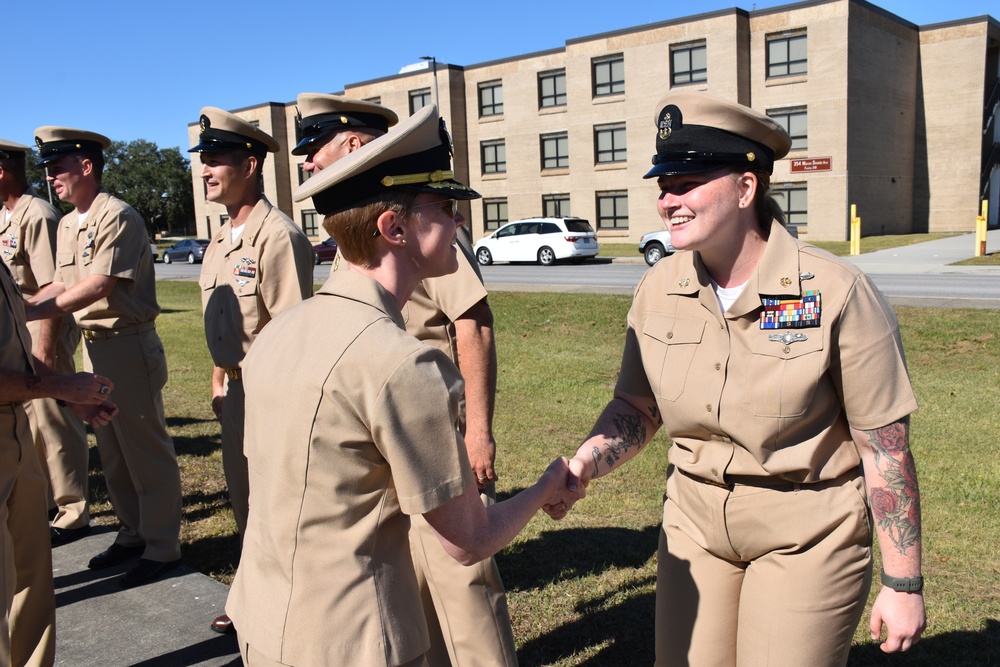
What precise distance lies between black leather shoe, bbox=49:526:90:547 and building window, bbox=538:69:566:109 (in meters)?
40.2

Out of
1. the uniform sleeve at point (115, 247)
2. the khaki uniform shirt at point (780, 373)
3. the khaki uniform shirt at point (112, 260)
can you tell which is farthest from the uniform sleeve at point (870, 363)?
the uniform sleeve at point (115, 247)

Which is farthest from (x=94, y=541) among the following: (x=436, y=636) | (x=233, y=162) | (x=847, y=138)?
(x=847, y=138)

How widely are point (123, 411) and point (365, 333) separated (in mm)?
3868

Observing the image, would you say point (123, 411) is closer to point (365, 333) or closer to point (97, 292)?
point (97, 292)

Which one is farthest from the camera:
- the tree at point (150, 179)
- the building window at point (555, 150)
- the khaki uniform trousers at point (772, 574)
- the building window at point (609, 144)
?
the tree at point (150, 179)

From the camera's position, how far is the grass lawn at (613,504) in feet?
13.5

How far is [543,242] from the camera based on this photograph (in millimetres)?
31375

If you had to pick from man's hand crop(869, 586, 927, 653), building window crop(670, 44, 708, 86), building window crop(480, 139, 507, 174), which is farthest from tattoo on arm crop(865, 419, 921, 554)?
building window crop(480, 139, 507, 174)

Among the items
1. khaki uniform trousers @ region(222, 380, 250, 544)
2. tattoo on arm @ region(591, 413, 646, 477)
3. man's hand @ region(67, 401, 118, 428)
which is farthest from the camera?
khaki uniform trousers @ region(222, 380, 250, 544)

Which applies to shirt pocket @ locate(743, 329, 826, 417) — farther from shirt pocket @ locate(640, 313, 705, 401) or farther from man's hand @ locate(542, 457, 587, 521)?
man's hand @ locate(542, 457, 587, 521)

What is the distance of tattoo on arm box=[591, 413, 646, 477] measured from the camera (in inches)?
112

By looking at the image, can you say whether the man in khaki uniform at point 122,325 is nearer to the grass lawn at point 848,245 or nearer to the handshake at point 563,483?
the handshake at point 563,483

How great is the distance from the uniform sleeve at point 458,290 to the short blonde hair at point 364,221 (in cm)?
141

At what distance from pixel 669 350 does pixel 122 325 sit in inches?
146
